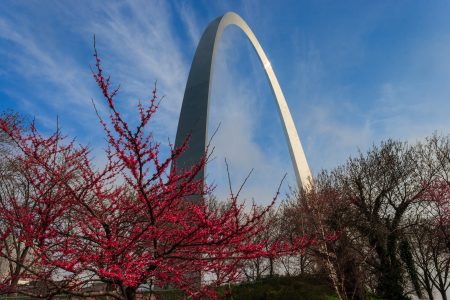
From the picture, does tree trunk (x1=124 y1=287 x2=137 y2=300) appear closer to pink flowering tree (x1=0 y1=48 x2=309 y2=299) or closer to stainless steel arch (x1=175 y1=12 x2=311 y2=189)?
pink flowering tree (x1=0 y1=48 x2=309 y2=299)

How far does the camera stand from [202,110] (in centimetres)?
1778

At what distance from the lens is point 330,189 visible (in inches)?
706

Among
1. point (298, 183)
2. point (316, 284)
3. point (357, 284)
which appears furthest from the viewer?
point (298, 183)

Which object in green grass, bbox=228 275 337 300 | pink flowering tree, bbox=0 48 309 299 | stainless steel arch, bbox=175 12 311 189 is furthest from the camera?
stainless steel arch, bbox=175 12 311 189

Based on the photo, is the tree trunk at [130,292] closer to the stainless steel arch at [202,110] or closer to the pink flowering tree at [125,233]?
the pink flowering tree at [125,233]

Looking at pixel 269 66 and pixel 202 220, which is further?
pixel 269 66

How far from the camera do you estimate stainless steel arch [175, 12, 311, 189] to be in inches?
667

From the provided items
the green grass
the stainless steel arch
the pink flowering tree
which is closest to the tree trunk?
the pink flowering tree

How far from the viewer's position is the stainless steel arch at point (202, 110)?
17.0 meters

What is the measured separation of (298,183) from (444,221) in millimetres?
7952

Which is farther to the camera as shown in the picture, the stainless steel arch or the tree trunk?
the stainless steel arch

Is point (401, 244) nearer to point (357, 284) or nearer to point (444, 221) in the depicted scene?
point (444, 221)

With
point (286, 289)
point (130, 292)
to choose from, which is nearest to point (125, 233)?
point (130, 292)

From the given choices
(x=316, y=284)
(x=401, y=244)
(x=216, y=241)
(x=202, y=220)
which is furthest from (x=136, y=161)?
(x=401, y=244)
